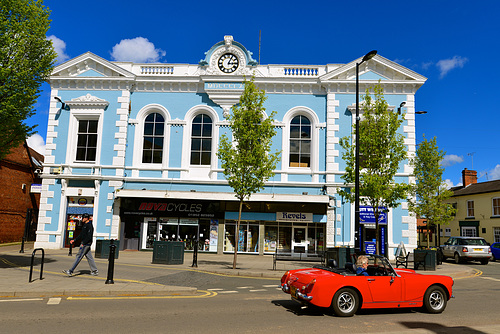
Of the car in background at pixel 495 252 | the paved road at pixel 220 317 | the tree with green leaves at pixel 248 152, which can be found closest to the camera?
the paved road at pixel 220 317

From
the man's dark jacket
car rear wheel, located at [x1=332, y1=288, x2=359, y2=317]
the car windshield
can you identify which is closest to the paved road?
car rear wheel, located at [x1=332, y1=288, x2=359, y2=317]

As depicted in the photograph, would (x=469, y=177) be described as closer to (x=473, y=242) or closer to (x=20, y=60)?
(x=473, y=242)

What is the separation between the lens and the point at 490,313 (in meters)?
8.67

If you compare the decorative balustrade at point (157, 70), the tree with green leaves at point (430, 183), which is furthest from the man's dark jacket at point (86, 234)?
the tree with green leaves at point (430, 183)

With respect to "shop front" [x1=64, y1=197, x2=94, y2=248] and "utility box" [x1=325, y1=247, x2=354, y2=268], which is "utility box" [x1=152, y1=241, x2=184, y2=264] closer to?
"utility box" [x1=325, y1=247, x2=354, y2=268]

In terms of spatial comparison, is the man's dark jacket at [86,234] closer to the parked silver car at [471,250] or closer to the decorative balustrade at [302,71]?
the decorative balustrade at [302,71]

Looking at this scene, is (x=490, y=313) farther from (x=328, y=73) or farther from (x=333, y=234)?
(x=328, y=73)

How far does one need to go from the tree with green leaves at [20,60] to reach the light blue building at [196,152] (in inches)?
385

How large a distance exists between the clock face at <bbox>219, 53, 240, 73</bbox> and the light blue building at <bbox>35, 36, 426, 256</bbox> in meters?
0.06

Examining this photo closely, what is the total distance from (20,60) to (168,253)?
939 centimetres

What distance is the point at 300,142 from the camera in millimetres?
24266

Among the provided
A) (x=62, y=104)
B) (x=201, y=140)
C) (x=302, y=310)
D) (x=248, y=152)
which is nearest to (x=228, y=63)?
(x=201, y=140)

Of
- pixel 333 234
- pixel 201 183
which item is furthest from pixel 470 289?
pixel 201 183

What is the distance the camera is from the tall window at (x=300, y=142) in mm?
24109
